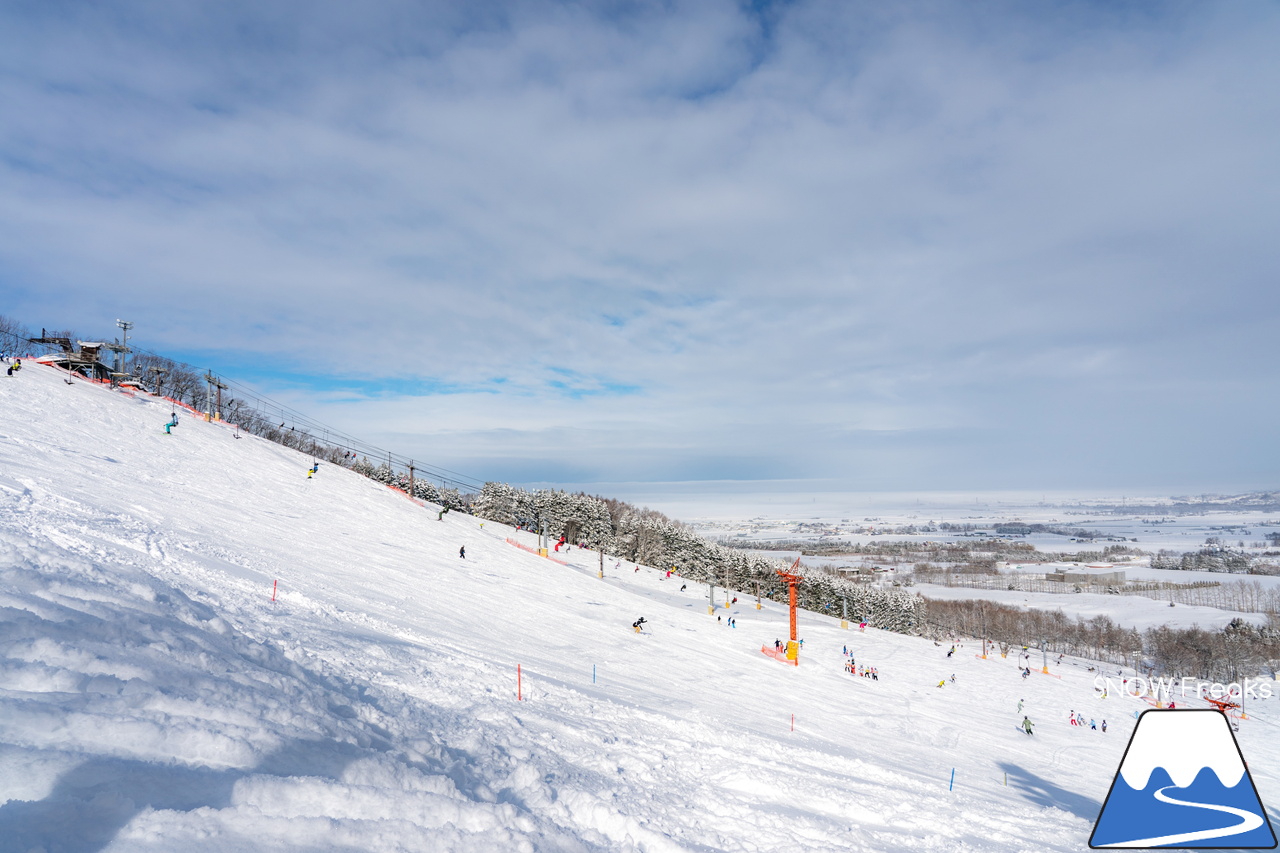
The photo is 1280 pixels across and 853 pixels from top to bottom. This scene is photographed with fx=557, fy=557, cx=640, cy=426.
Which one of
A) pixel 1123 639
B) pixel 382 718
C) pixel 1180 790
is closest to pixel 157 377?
pixel 382 718

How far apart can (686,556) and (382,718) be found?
85.1m

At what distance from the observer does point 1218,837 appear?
3.49 metres

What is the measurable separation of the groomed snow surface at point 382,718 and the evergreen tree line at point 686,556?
58022 millimetres

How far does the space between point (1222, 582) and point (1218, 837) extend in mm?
228507

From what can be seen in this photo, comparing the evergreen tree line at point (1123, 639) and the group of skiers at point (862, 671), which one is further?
the evergreen tree line at point (1123, 639)

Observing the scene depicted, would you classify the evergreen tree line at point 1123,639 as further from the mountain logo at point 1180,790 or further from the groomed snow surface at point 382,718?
the mountain logo at point 1180,790

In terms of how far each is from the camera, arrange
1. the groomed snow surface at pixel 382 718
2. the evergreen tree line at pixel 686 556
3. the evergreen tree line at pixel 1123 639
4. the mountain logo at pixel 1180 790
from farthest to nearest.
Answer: the evergreen tree line at pixel 686 556 < the evergreen tree line at pixel 1123 639 < the groomed snow surface at pixel 382 718 < the mountain logo at pixel 1180 790

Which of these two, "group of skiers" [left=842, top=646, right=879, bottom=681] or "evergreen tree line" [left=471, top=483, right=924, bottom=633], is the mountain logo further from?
"evergreen tree line" [left=471, top=483, right=924, bottom=633]

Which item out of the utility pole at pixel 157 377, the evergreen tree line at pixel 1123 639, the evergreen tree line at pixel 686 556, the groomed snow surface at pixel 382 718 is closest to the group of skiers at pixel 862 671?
the groomed snow surface at pixel 382 718

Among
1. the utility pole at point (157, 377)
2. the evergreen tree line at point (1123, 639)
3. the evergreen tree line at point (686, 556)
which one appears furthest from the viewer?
the evergreen tree line at point (686, 556)

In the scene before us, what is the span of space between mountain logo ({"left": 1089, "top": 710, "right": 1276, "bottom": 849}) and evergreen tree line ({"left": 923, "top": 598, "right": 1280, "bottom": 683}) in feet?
298

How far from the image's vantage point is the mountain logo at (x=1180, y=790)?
3.43 meters

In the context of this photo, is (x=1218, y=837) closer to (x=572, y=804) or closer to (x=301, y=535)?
(x=572, y=804)

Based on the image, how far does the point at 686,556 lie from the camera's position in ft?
297
